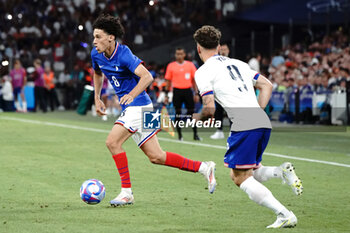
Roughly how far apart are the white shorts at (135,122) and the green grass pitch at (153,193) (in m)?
0.83

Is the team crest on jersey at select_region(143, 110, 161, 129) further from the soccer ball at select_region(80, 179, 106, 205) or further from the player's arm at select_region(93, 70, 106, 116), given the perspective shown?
the soccer ball at select_region(80, 179, 106, 205)

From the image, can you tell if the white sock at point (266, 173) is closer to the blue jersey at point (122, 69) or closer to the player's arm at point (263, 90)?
the player's arm at point (263, 90)

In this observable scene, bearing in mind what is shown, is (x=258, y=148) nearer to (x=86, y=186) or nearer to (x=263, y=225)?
(x=263, y=225)

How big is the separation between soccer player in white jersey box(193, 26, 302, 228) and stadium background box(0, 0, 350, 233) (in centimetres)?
45

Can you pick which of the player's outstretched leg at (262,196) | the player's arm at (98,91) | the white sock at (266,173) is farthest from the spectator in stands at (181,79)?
the player's outstretched leg at (262,196)

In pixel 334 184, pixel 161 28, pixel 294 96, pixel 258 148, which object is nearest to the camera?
pixel 258 148

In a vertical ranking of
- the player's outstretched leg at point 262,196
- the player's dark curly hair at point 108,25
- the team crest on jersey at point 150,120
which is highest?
the player's dark curly hair at point 108,25

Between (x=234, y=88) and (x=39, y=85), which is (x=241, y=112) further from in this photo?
(x=39, y=85)

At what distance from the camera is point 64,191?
10.2 meters

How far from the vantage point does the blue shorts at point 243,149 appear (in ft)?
23.7

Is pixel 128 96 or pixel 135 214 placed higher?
pixel 128 96

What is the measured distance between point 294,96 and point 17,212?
15737mm

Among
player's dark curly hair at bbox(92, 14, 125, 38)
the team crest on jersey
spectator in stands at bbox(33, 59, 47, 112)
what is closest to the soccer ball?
the team crest on jersey

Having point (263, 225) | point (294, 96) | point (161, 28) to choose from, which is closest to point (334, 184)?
point (263, 225)
